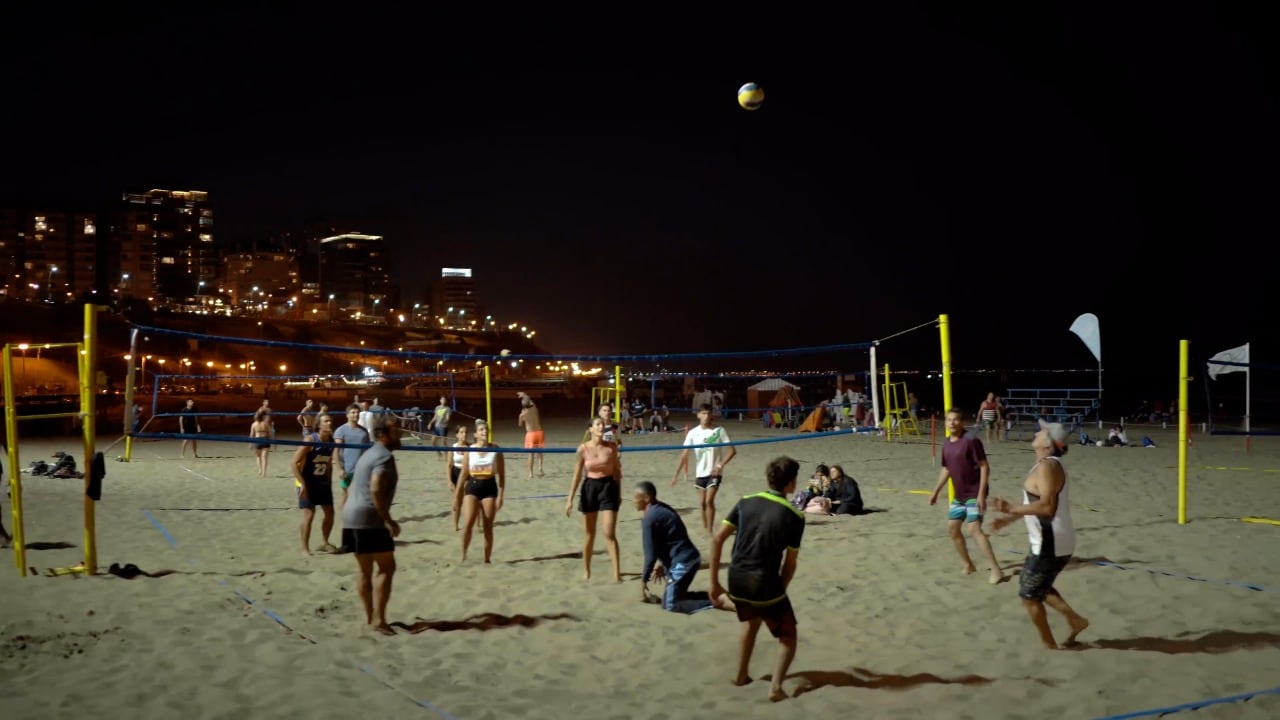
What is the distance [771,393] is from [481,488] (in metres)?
24.9

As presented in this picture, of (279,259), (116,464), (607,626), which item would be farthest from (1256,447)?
(279,259)

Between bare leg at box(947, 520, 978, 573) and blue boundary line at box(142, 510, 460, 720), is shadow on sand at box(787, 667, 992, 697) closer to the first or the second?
blue boundary line at box(142, 510, 460, 720)

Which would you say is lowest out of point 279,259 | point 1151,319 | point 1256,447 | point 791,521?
point 1256,447

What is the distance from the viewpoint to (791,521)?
4.35 metres

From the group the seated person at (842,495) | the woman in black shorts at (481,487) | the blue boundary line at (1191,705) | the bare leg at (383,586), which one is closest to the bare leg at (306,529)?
the woman in black shorts at (481,487)

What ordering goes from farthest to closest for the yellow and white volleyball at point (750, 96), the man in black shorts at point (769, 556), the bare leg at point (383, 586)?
the yellow and white volleyball at point (750, 96) < the bare leg at point (383, 586) < the man in black shorts at point (769, 556)

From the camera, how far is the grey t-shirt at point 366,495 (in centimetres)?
557

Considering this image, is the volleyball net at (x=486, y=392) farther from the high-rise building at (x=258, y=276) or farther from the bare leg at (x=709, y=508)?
the high-rise building at (x=258, y=276)

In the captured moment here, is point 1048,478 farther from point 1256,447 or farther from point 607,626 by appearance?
point 1256,447

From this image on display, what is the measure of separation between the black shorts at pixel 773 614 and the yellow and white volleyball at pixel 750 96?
30.9ft

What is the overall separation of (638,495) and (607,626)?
1.17 meters

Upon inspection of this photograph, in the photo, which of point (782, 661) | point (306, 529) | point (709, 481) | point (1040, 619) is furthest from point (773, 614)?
point (306, 529)

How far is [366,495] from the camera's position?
5594 mm

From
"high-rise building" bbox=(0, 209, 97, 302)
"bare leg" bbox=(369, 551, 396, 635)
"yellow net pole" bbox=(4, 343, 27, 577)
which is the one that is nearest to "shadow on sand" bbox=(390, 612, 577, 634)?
"bare leg" bbox=(369, 551, 396, 635)
